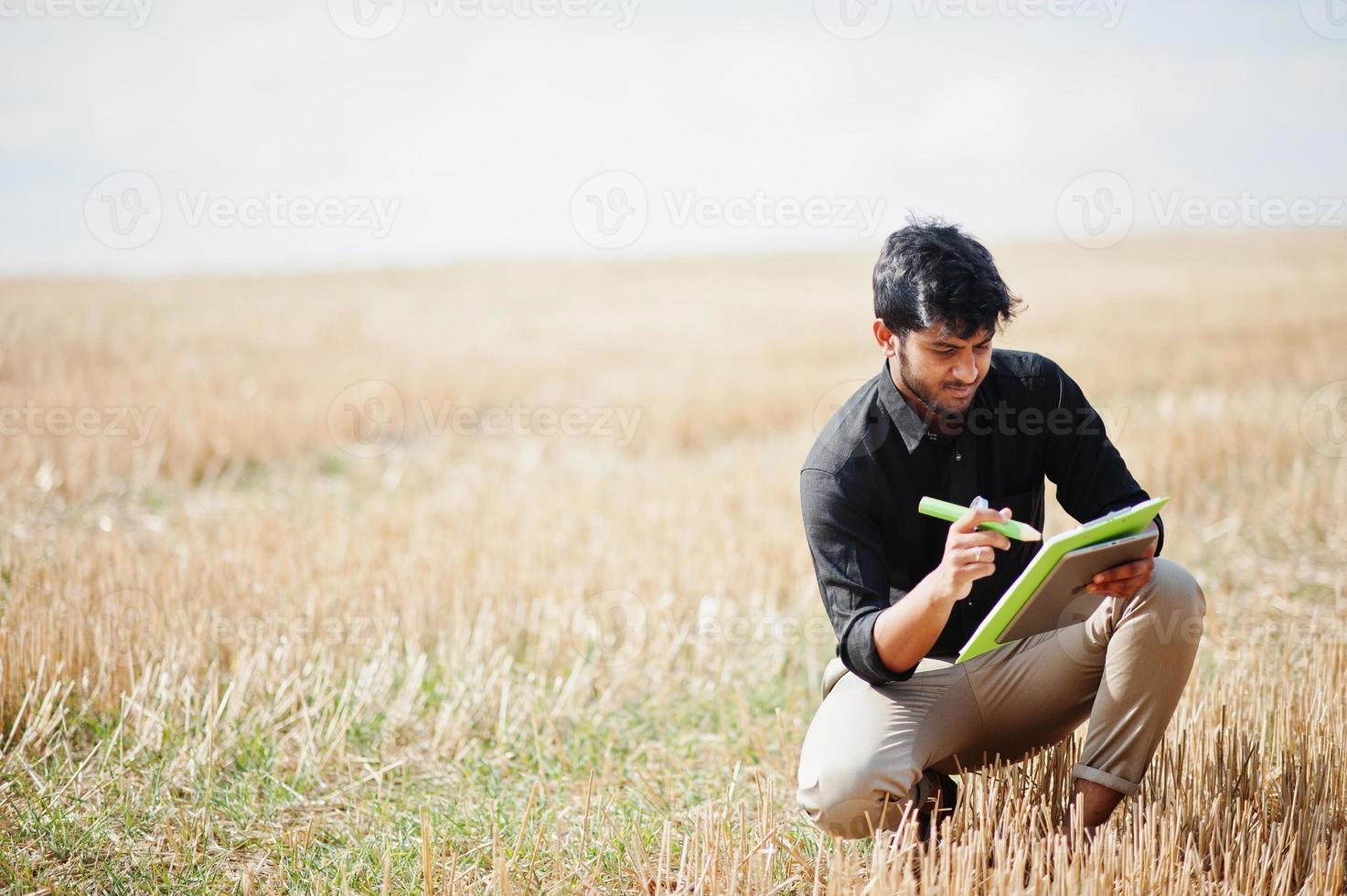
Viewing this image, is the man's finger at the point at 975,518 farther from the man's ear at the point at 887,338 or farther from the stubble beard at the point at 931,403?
the man's ear at the point at 887,338

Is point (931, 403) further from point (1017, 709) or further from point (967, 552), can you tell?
point (1017, 709)

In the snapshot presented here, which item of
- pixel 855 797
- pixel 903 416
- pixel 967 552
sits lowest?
pixel 855 797

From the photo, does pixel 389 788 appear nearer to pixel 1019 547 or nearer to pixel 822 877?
pixel 822 877

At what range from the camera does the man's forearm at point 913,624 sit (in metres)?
2.52

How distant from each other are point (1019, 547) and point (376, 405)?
34.8 ft

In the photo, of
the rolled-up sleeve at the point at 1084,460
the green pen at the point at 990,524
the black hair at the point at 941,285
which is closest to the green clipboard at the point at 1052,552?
the green pen at the point at 990,524

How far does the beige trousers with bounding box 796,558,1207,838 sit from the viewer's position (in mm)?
2738

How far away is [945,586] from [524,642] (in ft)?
10.3

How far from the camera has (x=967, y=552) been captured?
243 cm

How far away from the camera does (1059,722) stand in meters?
3.03

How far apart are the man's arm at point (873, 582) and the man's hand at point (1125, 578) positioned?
295 mm

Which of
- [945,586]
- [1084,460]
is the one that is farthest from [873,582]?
[1084,460]

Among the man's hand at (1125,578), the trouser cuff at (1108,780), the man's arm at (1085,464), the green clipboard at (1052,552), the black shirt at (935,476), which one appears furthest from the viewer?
the man's arm at (1085,464)

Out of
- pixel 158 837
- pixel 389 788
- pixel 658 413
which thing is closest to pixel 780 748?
pixel 389 788
